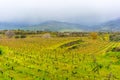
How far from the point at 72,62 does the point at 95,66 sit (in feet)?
15.2

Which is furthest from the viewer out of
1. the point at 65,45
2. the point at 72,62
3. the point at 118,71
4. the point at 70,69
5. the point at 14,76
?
the point at 65,45

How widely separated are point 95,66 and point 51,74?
524 inches

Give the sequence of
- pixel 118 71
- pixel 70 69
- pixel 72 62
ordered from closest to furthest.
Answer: pixel 70 69
pixel 118 71
pixel 72 62

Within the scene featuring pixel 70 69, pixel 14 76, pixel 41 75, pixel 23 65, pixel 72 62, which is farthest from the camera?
pixel 72 62

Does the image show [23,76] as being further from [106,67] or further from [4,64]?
[106,67]

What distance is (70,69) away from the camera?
42.6 metres

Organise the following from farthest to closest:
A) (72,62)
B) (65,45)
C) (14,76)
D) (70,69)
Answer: (65,45) < (72,62) < (70,69) < (14,76)

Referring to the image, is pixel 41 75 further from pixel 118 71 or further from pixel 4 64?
pixel 118 71

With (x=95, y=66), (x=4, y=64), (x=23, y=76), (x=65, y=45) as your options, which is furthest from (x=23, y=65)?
(x=65, y=45)

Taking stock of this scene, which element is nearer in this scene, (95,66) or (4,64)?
(4,64)

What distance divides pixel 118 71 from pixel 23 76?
18.9 m

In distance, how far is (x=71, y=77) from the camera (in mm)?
36719

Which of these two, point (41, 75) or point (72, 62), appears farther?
point (72, 62)

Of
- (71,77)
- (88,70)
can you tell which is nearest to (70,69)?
(88,70)
